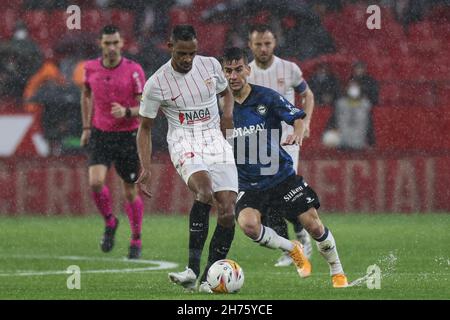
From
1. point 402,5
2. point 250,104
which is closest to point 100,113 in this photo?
point 250,104

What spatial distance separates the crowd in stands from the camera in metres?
18.1

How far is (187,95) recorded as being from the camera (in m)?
9.33

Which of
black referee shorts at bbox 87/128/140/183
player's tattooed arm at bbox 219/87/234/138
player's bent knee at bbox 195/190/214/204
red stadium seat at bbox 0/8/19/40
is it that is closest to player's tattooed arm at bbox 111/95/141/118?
black referee shorts at bbox 87/128/140/183

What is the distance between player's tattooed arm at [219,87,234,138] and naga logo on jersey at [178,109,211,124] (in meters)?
0.19

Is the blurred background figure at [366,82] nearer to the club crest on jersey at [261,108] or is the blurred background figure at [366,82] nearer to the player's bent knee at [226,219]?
the club crest on jersey at [261,108]

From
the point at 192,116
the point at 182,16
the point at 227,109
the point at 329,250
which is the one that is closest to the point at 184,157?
the point at 192,116

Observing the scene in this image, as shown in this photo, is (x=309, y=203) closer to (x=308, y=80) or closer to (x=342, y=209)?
(x=342, y=209)

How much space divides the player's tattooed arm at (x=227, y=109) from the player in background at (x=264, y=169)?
8 centimetres

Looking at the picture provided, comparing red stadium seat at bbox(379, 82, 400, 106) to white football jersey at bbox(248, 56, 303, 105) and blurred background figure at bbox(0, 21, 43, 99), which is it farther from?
white football jersey at bbox(248, 56, 303, 105)

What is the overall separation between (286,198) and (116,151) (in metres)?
3.77

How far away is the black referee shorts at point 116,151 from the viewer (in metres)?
13.0

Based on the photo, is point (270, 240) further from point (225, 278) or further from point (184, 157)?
point (225, 278)

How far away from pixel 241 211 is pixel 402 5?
11211 millimetres

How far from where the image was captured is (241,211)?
9688 millimetres
